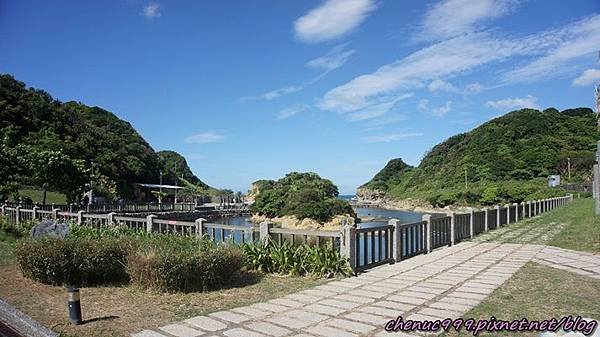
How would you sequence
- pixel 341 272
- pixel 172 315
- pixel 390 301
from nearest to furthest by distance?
pixel 172 315 → pixel 390 301 → pixel 341 272

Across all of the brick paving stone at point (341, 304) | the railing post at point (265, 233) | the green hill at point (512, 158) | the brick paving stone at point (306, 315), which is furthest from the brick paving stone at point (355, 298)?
the green hill at point (512, 158)

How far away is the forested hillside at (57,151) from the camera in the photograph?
2895 centimetres

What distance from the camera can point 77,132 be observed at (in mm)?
60875

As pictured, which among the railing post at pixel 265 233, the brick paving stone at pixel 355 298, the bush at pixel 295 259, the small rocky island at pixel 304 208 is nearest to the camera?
the brick paving stone at pixel 355 298

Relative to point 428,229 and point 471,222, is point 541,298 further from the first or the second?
point 471,222

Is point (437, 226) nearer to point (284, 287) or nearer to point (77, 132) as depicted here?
point (284, 287)

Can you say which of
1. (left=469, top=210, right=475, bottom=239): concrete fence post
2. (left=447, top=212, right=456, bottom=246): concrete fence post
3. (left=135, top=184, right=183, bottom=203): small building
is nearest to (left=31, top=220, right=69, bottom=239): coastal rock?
(left=447, top=212, right=456, bottom=246): concrete fence post

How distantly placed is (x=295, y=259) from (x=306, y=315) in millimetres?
2658

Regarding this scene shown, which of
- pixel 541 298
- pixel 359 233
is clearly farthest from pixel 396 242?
pixel 541 298

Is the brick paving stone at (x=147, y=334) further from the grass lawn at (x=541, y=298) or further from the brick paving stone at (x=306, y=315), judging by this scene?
the grass lawn at (x=541, y=298)

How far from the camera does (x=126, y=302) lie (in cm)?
584

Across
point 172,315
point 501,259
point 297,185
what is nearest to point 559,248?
point 501,259

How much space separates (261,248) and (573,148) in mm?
71396

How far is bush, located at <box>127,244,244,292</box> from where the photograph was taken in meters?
6.34
